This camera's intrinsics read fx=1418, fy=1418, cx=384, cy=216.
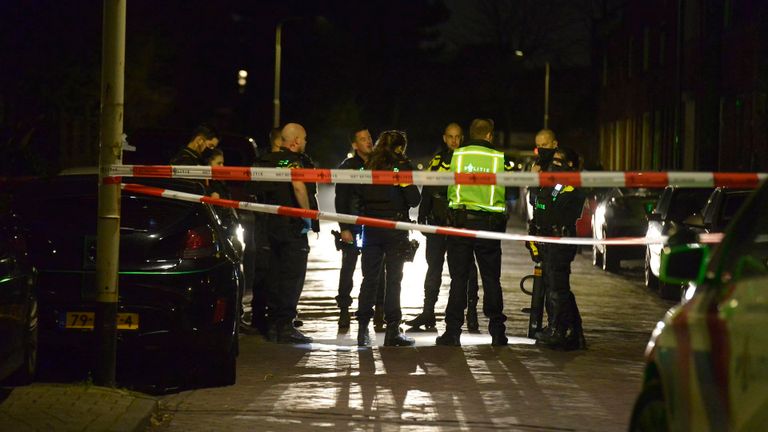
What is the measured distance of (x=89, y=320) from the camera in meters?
9.37

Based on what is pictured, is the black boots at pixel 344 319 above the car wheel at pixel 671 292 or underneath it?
underneath

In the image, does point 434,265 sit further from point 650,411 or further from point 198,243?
point 650,411

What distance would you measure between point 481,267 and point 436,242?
111 centimetres

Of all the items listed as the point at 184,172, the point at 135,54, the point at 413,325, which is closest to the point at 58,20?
the point at 135,54

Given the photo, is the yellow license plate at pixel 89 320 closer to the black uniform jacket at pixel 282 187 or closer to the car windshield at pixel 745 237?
the black uniform jacket at pixel 282 187

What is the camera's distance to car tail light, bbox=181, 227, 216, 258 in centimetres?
958

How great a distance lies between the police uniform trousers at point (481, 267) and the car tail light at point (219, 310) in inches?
103

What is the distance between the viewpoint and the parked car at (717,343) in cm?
447

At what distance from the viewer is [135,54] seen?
120 feet

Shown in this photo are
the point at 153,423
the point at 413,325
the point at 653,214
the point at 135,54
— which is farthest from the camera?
the point at 135,54

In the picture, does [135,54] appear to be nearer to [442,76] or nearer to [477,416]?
[477,416]

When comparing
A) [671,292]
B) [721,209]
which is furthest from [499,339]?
[671,292]

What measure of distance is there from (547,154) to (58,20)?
2086 centimetres

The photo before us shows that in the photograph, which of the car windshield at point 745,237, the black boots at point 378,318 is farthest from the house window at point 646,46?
the car windshield at point 745,237
